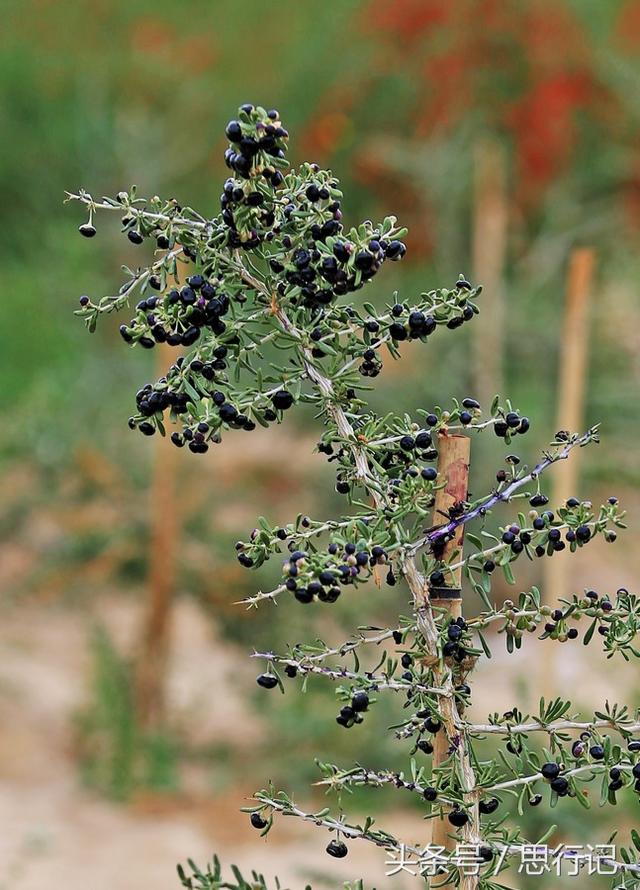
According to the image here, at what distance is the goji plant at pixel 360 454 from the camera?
1496 mm

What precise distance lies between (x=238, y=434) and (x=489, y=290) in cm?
289

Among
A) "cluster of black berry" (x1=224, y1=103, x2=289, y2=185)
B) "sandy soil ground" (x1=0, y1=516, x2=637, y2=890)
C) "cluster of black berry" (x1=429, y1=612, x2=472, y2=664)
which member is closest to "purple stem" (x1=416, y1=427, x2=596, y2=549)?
"cluster of black berry" (x1=429, y1=612, x2=472, y2=664)

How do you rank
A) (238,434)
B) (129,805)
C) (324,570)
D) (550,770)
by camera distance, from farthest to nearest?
1. (238,434)
2. (129,805)
3. (550,770)
4. (324,570)

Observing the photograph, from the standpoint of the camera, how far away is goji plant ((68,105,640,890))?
4.91ft

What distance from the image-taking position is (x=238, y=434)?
11.2 m

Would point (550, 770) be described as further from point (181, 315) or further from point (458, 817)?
point (181, 315)

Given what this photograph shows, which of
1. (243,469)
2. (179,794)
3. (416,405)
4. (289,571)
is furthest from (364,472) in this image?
(243,469)

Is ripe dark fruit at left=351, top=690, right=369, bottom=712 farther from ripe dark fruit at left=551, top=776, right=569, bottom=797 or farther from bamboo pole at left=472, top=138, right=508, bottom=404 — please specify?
bamboo pole at left=472, top=138, right=508, bottom=404

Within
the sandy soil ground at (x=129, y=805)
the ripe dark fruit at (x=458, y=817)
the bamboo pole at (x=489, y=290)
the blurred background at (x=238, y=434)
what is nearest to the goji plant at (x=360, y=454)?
the ripe dark fruit at (x=458, y=817)

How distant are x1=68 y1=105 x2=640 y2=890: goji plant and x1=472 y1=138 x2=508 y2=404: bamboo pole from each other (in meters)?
7.24

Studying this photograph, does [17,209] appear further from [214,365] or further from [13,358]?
[214,365]

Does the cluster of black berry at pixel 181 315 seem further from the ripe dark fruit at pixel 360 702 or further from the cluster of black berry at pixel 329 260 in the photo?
the ripe dark fruit at pixel 360 702

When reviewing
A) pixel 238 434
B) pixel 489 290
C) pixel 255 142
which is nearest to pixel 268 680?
pixel 255 142

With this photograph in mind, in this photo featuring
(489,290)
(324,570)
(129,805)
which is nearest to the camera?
(324,570)
